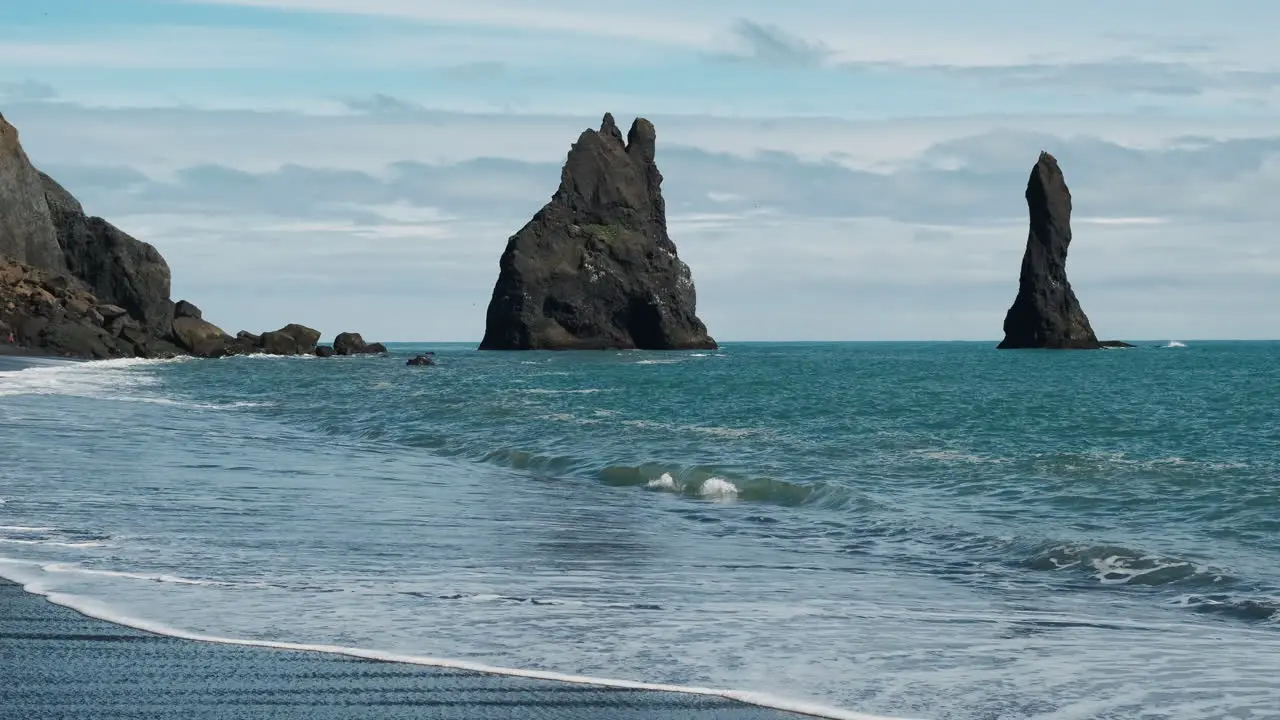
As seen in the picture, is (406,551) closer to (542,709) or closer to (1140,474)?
(542,709)

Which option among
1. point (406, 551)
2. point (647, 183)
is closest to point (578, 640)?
point (406, 551)

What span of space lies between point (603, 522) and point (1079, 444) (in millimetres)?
16099

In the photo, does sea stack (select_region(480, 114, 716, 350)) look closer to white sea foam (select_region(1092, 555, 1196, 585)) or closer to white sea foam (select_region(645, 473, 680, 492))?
white sea foam (select_region(645, 473, 680, 492))

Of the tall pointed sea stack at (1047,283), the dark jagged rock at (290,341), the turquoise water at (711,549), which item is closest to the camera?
the turquoise water at (711,549)

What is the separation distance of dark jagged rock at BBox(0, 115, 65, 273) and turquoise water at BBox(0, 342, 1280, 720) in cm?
8001

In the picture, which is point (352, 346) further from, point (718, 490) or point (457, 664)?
point (457, 664)

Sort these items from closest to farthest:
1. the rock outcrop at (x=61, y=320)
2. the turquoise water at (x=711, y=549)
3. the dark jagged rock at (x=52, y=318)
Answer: the turquoise water at (x=711, y=549) < the dark jagged rock at (x=52, y=318) < the rock outcrop at (x=61, y=320)

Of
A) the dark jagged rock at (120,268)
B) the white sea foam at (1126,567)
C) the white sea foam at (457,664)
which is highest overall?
the dark jagged rock at (120,268)

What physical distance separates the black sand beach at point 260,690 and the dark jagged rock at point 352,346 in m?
115

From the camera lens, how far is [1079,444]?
27984 millimetres

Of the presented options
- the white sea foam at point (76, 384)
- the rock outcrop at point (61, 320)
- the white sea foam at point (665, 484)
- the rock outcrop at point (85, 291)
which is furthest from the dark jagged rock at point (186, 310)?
the white sea foam at point (665, 484)

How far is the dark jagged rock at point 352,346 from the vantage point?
4791 inches

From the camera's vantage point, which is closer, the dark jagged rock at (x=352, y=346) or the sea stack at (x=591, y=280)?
the dark jagged rock at (x=352, y=346)

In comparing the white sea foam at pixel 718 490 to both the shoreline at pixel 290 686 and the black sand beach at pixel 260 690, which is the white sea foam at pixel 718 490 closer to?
the shoreline at pixel 290 686
